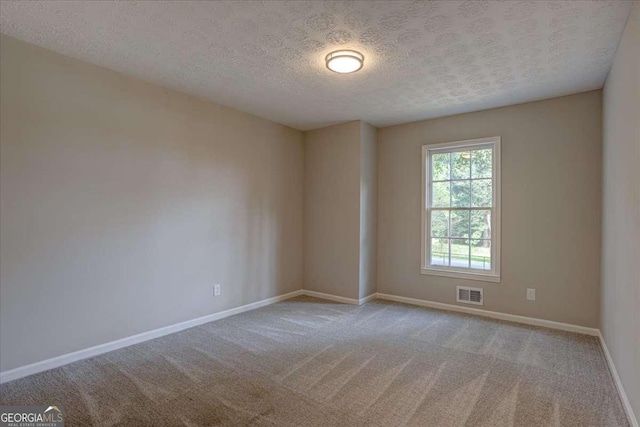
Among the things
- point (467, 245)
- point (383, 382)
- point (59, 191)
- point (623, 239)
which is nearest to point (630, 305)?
point (623, 239)

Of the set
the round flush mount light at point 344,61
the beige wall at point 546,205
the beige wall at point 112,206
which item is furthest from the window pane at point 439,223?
the round flush mount light at point 344,61

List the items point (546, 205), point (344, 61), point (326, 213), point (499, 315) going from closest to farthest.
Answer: point (344, 61), point (546, 205), point (499, 315), point (326, 213)

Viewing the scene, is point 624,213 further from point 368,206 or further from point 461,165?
point 368,206

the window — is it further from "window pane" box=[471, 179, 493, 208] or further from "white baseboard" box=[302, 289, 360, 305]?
"white baseboard" box=[302, 289, 360, 305]

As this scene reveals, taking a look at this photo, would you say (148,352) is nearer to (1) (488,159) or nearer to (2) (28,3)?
(2) (28,3)

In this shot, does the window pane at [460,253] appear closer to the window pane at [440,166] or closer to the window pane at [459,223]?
the window pane at [459,223]

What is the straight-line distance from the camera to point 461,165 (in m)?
4.40

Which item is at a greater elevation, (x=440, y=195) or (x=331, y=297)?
(x=440, y=195)

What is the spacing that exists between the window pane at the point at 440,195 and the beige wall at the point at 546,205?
58 cm

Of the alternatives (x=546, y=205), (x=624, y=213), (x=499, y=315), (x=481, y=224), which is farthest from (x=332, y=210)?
(x=624, y=213)

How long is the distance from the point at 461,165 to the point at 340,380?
3098mm

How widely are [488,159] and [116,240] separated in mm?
4110

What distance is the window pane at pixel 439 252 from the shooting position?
4496 mm

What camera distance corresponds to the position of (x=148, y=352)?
3.01m
